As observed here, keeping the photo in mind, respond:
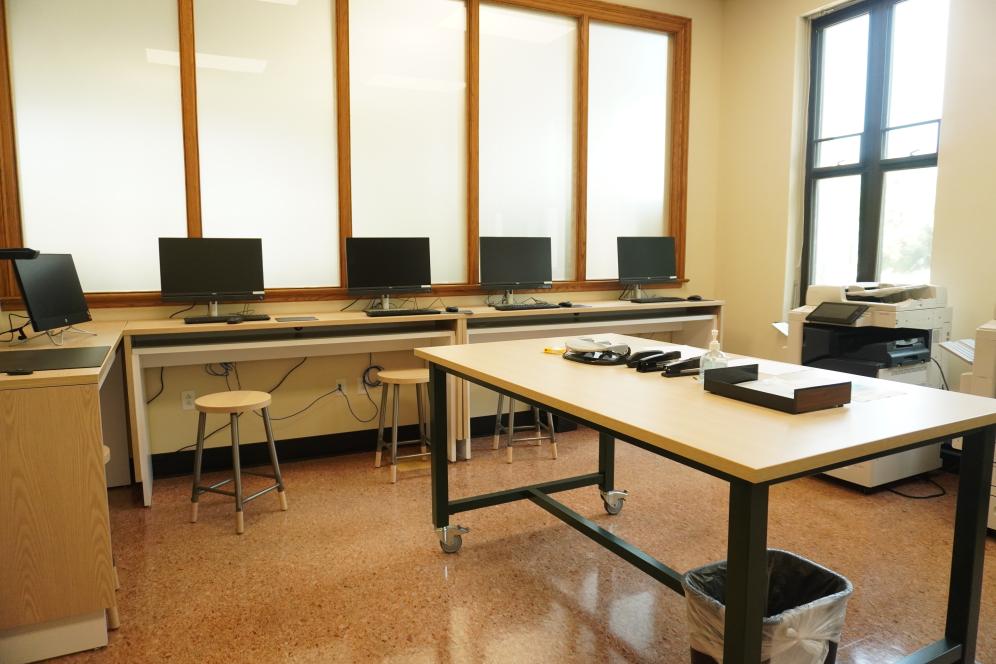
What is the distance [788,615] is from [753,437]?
0.46 metres

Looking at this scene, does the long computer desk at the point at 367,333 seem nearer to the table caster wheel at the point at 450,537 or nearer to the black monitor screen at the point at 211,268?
the black monitor screen at the point at 211,268

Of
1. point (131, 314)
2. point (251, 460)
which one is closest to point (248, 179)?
point (131, 314)

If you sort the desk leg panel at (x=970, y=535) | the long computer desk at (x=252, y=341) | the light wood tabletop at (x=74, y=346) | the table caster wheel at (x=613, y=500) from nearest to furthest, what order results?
the desk leg panel at (x=970, y=535)
the light wood tabletop at (x=74, y=346)
the table caster wheel at (x=613, y=500)
the long computer desk at (x=252, y=341)

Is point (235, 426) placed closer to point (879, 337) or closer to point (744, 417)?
point (744, 417)

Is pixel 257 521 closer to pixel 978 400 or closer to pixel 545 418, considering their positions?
pixel 545 418

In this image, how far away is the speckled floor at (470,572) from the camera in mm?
2092

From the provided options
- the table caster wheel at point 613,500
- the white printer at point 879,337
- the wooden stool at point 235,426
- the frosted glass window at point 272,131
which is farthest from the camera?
the frosted glass window at point 272,131

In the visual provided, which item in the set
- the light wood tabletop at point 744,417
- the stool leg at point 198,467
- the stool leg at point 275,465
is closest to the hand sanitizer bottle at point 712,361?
the light wood tabletop at point 744,417

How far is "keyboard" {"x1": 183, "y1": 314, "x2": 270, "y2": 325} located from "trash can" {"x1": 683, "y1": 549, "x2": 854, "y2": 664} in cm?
267

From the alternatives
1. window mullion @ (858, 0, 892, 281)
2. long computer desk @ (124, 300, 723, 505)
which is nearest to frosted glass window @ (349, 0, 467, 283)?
long computer desk @ (124, 300, 723, 505)

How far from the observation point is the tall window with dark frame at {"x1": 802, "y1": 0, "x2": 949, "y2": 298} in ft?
13.1

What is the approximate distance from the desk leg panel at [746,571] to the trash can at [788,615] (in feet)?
0.67

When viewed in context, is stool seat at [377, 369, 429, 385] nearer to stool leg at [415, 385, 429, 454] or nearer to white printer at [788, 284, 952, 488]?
stool leg at [415, 385, 429, 454]

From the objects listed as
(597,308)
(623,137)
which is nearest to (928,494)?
→ (597,308)
